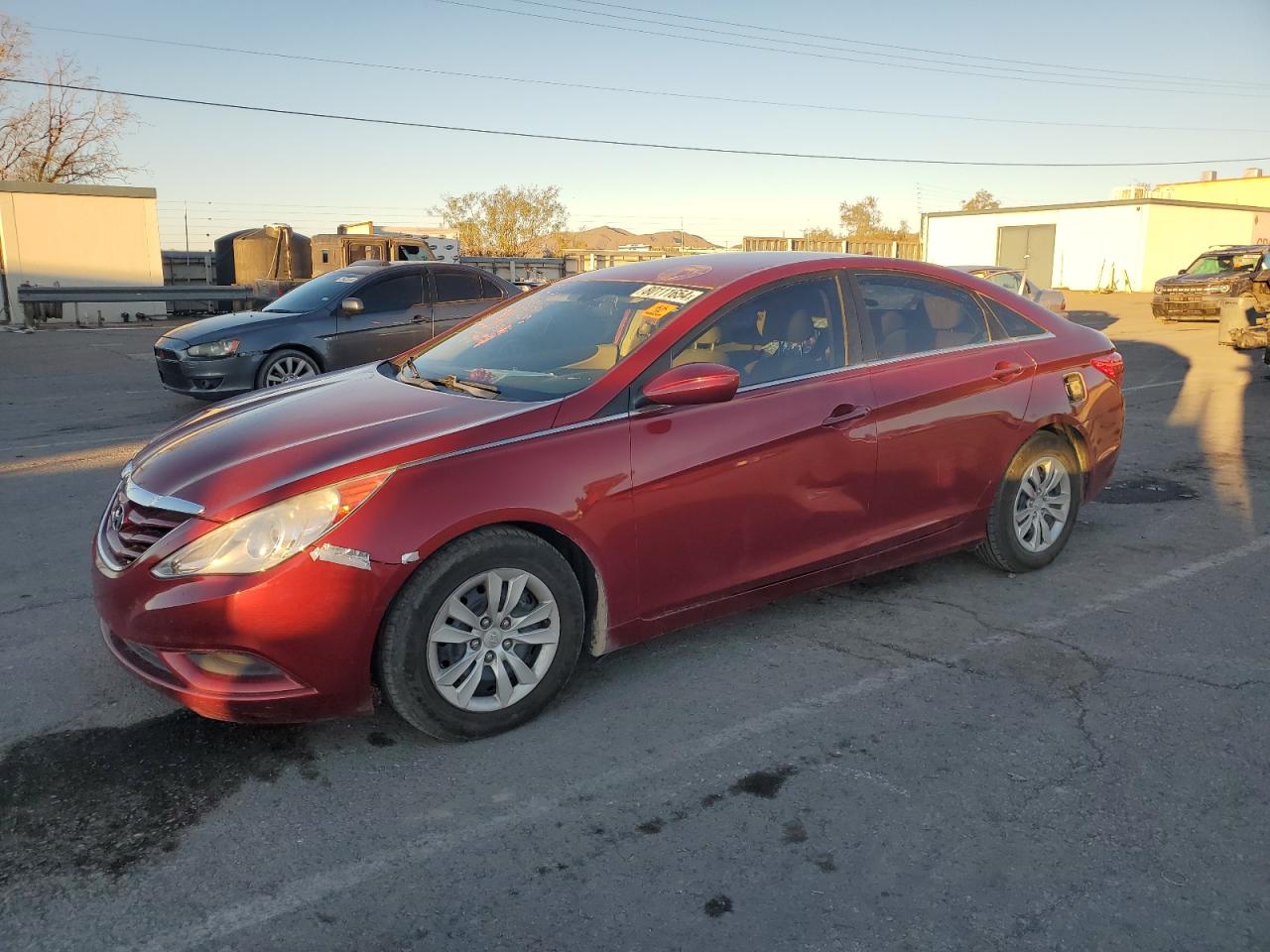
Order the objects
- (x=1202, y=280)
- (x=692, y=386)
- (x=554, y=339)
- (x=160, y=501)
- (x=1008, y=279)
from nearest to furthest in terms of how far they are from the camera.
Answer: (x=160, y=501) < (x=692, y=386) < (x=554, y=339) < (x=1008, y=279) < (x=1202, y=280)

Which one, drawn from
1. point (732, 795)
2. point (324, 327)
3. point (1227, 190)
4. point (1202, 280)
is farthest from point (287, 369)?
point (1227, 190)

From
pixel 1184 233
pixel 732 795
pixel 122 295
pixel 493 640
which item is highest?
pixel 1184 233

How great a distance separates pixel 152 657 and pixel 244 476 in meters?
0.66

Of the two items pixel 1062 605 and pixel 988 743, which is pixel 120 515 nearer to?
pixel 988 743

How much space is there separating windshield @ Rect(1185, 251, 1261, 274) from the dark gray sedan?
53.0 ft

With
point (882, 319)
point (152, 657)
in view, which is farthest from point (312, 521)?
point (882, 319)

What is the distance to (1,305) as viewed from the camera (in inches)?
903

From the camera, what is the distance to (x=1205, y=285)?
66.0ft

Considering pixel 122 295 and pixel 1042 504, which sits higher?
pixel 122 295

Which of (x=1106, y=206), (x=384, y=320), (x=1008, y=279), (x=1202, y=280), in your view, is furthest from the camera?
(x=1106, y=206)

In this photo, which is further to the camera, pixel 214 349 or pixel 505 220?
pixel 505 220

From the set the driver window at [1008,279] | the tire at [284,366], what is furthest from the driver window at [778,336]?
the driver window at [1008,279]

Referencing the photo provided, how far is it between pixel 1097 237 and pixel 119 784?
140 ft

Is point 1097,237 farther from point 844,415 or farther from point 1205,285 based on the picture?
point 844,415
